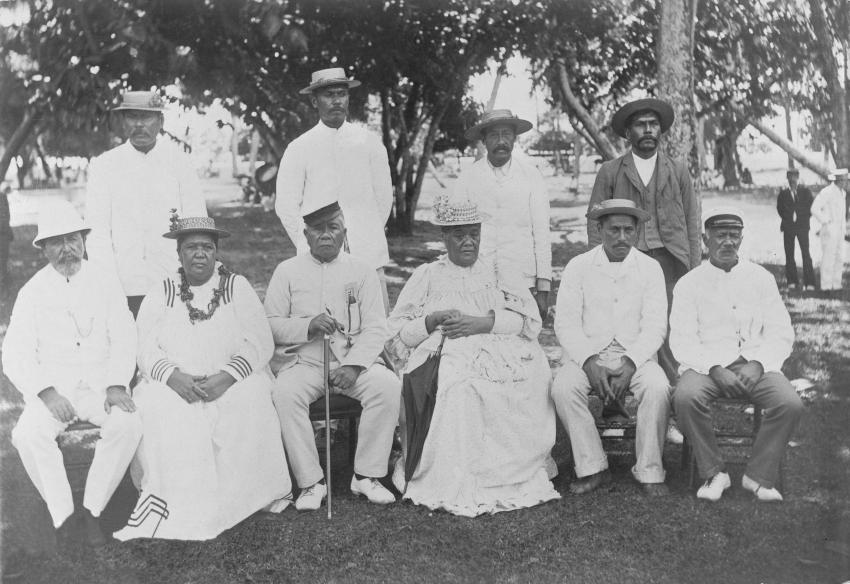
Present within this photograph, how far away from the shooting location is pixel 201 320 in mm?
4230

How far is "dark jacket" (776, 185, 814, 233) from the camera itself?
5766 millimetres

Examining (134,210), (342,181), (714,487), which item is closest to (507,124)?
(342,181)

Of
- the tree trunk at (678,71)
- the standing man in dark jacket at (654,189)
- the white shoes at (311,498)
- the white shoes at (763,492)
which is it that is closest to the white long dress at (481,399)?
the white shoes at (311,498)

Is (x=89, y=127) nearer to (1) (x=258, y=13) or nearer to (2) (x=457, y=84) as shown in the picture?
(1) (x=258, y=13)

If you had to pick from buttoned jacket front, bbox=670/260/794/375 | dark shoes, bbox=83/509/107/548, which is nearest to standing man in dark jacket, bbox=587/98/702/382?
buttoned jacket front, bbox=670/260/794/375

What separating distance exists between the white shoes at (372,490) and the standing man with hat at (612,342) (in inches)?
39.5

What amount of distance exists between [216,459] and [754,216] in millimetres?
3906

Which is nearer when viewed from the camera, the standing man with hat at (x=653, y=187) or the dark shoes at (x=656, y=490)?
the dark shoes at (x=656, y=490)

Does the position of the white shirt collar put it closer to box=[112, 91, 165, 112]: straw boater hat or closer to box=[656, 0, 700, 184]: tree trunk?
box=[656, 0, 700, 184]: tree trunk

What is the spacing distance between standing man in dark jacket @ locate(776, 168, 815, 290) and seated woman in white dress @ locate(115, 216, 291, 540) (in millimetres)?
3780

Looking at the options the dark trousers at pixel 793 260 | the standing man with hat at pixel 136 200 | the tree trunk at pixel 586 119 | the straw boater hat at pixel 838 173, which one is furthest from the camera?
the tree trunk at pixel 586 119

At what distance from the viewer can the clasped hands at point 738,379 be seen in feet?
13.9

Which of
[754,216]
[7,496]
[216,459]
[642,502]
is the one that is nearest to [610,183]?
[754,216]

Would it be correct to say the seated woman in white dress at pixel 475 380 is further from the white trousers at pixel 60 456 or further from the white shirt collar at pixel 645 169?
the white trousers at pixel 60 456
